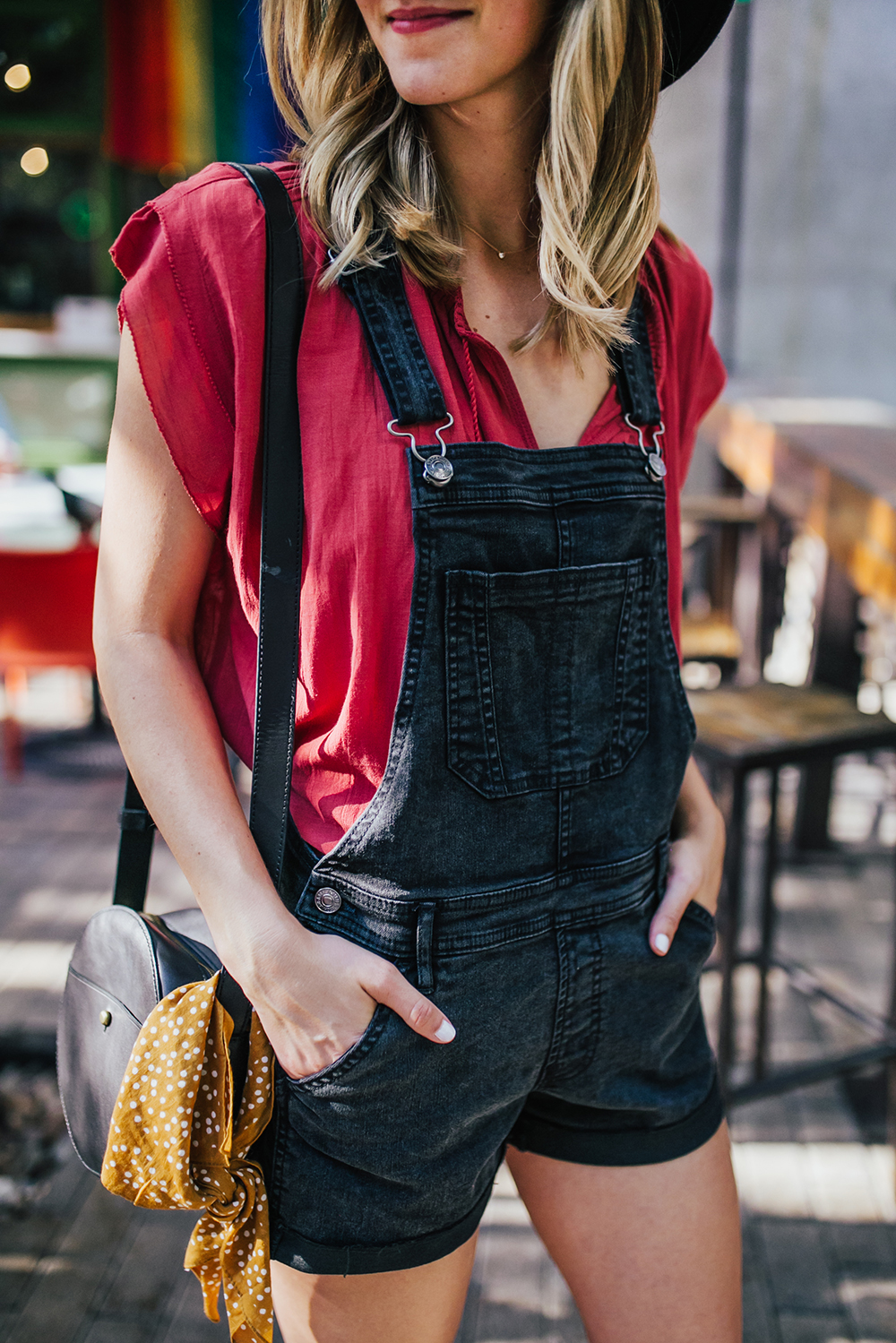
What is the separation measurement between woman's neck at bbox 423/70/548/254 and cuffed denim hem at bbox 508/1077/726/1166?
2.79 ft

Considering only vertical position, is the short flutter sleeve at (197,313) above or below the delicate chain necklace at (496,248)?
below

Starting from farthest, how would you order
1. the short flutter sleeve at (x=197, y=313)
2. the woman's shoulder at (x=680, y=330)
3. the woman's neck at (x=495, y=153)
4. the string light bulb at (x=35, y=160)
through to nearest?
the string light bulb at (x=35, y=160), the woman's shoulder at (x=680, y=330), the woman's neck at (x=495, y=153), the short flutter sleeve at (x=197, y=313)

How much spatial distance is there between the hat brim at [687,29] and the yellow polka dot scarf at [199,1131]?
0.99 metres

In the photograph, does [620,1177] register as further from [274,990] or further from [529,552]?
[529,552]

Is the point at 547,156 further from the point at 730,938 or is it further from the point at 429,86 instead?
the point at 730,938

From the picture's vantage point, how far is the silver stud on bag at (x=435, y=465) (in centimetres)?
91

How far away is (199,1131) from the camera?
0.95m

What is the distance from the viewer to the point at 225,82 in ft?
13.4

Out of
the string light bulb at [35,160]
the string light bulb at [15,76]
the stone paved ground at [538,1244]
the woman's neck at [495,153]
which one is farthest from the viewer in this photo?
the string light bulb at [35,160]

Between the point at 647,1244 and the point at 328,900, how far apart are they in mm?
486

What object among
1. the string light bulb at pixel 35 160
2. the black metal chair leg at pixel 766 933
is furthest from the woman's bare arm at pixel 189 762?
the string light bulb at pixel 35 160

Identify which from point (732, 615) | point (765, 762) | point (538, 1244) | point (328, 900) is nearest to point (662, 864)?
point (328, 900)

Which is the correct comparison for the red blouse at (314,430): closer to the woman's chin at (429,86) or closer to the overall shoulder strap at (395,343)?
the overall shoulder strap at (395,343)

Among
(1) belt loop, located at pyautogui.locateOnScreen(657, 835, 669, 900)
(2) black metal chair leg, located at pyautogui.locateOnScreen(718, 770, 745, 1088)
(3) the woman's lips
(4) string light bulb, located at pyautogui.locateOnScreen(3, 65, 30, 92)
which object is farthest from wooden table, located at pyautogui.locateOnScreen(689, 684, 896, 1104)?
(4) string light bulb, located at pyautogui.locateOnScreen(3, 65, 30, 92)
